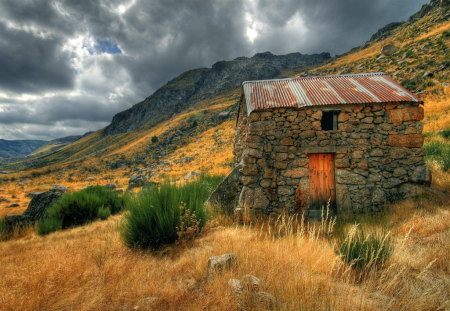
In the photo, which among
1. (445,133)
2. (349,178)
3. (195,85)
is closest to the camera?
(349,178)

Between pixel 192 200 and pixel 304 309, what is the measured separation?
3.19 m

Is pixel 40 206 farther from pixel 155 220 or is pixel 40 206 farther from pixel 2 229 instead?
pixel 155 220

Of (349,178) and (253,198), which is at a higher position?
(349,178)

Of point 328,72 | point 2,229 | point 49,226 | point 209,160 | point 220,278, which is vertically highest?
point 328,72

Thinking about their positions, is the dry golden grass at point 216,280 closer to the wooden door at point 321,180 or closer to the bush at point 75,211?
the wooden door at point 321,180

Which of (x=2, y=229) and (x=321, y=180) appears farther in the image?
(x=2, y=229)

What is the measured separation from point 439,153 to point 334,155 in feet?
20.0

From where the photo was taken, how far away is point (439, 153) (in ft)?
29.7

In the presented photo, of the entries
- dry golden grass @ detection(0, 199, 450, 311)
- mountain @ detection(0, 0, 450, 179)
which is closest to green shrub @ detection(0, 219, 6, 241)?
dry golden grass @ detection(0, 199, 450, 311)

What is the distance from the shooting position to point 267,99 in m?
6.90

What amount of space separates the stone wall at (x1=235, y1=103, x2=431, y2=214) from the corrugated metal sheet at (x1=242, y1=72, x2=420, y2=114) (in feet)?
0.77

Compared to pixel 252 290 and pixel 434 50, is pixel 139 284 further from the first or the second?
pixel 434 50

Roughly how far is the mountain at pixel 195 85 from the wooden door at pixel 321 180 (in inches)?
3632

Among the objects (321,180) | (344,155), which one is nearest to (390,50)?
(344,155)
